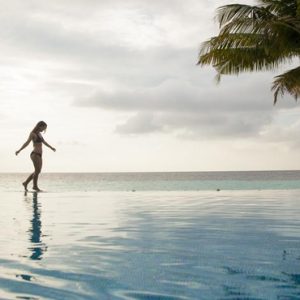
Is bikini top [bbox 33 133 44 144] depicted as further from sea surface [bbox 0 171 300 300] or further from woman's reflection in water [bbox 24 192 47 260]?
sea surface [bbox 0 171 300 300]

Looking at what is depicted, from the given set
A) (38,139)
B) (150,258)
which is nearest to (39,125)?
(38,139)

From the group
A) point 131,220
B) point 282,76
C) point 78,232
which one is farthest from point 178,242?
point 282,76

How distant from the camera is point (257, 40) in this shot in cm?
1438

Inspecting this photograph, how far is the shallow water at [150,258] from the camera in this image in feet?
10.9

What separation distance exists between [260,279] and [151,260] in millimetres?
1152

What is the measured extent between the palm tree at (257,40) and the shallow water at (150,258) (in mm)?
7374

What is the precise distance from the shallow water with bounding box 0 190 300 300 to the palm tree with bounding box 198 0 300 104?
737cm

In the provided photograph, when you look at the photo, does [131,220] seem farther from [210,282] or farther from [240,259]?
[210,282]

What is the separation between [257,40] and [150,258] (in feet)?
37.1

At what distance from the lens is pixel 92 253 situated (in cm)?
482

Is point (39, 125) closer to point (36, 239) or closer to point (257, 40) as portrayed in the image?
point (257, 40)

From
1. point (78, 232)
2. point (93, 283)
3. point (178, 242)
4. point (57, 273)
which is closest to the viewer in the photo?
point (93, 283)

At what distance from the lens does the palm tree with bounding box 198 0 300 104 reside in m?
13.7

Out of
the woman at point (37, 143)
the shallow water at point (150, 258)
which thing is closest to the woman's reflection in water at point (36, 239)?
the shallow water at point (150, 258)
